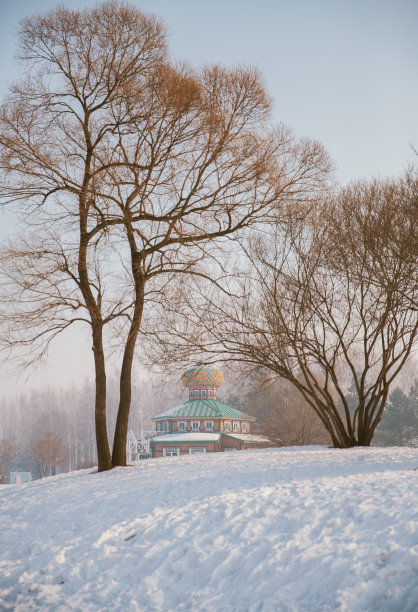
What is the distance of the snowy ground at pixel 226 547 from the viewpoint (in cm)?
549

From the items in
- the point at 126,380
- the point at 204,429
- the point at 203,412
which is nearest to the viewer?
the point at 126,380

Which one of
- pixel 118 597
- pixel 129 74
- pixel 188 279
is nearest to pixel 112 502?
pixel 118 597

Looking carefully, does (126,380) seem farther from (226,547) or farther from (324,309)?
(226,547)

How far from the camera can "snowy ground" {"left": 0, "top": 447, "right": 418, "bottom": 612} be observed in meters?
5.49

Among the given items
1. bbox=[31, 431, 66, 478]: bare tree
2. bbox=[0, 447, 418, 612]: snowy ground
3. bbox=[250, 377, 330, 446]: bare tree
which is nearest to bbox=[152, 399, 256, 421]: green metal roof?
bbox=[250, 377, 330, 446]: bare tree

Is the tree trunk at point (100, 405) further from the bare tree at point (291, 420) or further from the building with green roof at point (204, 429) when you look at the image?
the building with green roof at point (204, 429)

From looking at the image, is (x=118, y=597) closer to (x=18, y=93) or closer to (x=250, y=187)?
(x=250, y=187)

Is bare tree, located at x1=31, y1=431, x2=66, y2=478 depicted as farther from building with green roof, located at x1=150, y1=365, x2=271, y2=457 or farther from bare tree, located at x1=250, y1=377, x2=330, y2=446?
bare tree, located at x1=250, y1=377, x2=330, y2=446

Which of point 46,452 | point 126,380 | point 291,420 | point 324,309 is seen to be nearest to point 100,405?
point 126,380

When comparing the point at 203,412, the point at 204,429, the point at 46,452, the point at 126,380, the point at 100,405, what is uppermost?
the point at 126,380

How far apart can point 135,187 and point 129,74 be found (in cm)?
309

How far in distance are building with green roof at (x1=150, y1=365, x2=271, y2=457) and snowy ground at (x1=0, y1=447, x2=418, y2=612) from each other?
30.6 metres

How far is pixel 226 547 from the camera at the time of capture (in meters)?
6.50

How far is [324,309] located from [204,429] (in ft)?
98.7
